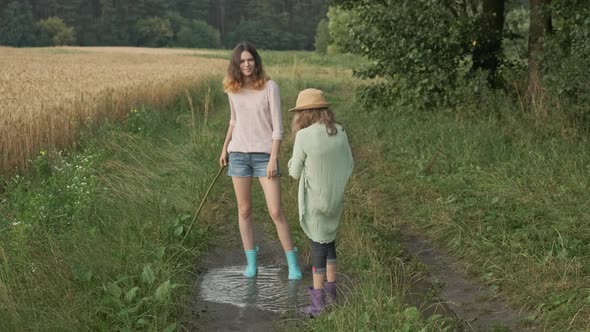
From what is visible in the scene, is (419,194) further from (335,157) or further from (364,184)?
(335,157)

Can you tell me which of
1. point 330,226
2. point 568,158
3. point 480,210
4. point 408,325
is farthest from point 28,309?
point 568,158

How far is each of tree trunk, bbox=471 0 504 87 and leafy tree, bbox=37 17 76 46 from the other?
76.6 metres

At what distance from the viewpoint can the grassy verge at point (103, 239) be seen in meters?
4.48

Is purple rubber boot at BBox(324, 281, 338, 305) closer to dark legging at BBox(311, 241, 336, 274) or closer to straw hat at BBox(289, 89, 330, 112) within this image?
dark legging at BBox(311, 241, 336, 274)

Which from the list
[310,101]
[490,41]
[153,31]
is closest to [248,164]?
[310,101]

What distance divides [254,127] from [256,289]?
129 centimetres

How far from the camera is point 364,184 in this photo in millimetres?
9008

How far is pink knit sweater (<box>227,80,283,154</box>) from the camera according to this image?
5.51 m

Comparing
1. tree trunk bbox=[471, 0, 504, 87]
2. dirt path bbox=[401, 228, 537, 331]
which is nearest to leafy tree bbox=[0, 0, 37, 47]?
tree trunk bbox=[471, 0, 504, 87]

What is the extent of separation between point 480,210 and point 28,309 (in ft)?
14.7

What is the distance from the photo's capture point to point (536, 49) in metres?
11.5

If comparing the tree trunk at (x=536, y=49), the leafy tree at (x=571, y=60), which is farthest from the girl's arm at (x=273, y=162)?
the tree trunk at (x=536, y=49)

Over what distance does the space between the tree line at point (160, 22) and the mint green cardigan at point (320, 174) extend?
81.1 metres

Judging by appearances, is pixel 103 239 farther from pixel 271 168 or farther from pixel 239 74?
pixel 239 74
